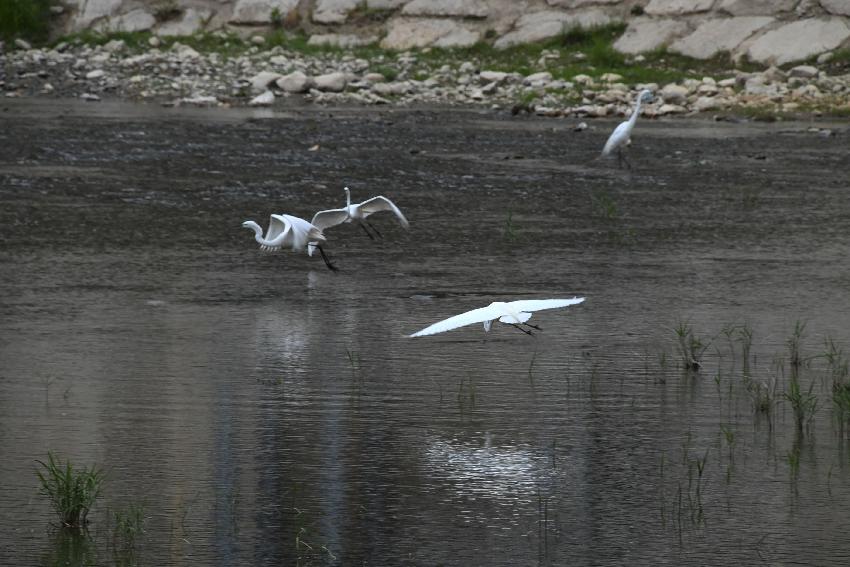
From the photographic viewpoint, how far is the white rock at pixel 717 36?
27.1 m

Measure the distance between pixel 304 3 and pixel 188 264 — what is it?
22056mm

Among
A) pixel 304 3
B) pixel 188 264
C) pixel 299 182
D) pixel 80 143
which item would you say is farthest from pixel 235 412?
pixel 304 3

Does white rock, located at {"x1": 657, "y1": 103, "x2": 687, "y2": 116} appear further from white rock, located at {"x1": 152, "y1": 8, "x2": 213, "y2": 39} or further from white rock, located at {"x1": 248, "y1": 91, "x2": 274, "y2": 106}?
white rock, located at {"x1": 152, "y1": 8, "x2": 213, "y2": 39}

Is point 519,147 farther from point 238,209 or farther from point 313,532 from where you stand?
point 313,532

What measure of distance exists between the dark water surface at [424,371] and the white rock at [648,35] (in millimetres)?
12157

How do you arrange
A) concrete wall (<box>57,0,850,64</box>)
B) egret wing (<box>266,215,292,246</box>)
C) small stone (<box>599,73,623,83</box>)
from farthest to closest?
concrete wall (<box>57,0,850,64</box>) < small stone (<box>599,73,623,83</box>) < egret wing (<box>266,215,292,246</box>)

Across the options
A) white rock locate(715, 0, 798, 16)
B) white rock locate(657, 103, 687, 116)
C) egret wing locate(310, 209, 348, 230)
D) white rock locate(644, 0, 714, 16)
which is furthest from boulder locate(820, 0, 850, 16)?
egret wing locate(310, 209, 348, 230)

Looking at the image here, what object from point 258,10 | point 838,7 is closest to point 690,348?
point 838,7

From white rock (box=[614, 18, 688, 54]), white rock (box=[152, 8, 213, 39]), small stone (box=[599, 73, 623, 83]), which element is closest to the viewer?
small stone (box=[599, 73, 623, 83])

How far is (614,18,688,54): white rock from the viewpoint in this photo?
28.0 metres

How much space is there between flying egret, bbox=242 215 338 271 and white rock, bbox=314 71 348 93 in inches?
608

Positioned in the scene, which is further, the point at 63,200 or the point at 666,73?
the point at 666,73

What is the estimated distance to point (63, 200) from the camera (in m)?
13.8

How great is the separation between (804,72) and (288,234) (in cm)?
1645
